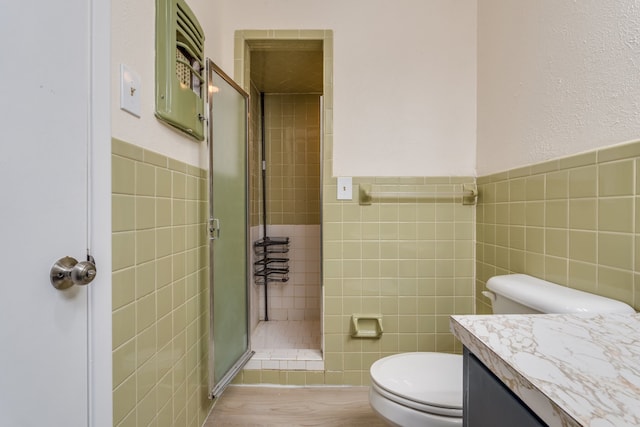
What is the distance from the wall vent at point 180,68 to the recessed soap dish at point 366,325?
127cm

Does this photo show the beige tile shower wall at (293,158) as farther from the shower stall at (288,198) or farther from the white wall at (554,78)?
the white wall at (554,78)

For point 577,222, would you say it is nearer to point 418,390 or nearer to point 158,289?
point 418,390

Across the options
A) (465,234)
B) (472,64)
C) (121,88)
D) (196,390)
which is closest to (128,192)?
(121,88)

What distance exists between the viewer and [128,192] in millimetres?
745

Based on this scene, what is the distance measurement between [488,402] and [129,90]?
1.11m

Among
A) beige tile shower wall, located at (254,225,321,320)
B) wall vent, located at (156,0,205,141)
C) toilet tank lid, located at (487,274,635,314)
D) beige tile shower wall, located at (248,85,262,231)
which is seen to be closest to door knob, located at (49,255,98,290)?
wall vent, located at (156,0,205,141)

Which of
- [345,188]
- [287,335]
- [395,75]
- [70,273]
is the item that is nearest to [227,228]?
[345,188]

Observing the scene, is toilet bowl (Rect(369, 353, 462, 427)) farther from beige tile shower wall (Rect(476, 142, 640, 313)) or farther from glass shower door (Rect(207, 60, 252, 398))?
glass shower door (Rect(207, 60, 252, 398))

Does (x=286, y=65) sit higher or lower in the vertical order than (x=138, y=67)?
higher

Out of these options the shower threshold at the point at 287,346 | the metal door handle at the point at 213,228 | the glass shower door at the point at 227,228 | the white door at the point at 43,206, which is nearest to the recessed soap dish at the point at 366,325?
the shower threshold at the point at 287,346

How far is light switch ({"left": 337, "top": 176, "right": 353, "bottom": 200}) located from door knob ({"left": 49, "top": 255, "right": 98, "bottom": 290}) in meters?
1.17

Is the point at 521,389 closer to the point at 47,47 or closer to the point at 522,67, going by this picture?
the point at 47,47

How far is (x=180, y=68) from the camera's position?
1.02 meters

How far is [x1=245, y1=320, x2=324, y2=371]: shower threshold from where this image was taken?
5.09 ft
